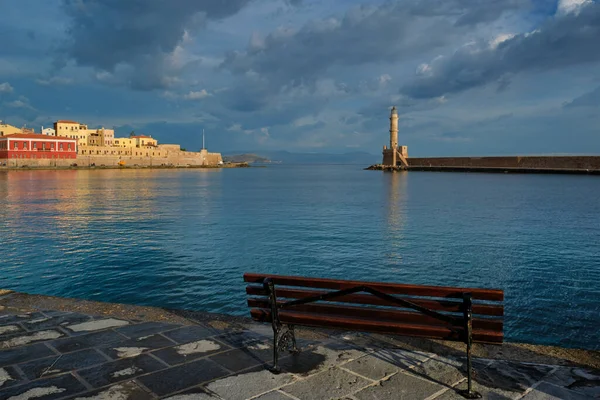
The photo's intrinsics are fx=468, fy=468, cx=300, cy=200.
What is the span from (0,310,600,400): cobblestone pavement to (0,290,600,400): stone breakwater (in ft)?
0.04

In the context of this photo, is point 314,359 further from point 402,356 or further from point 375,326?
point 402,356

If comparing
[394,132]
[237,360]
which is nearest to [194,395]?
[237,360]

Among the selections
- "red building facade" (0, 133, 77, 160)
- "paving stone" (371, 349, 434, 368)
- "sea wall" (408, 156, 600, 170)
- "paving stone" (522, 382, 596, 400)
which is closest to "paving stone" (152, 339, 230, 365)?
"paving stone" (371, 349, 434, 368)

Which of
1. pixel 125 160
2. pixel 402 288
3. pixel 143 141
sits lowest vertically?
pixel 402 288

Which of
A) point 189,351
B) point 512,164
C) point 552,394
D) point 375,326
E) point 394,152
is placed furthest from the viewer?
point 394,152

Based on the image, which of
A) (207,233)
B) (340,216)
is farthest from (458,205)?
(207,233)

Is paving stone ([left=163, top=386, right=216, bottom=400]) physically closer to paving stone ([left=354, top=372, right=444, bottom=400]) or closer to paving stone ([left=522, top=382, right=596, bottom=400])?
paving stone ([left=354, top=372, right=444, bottom=400])

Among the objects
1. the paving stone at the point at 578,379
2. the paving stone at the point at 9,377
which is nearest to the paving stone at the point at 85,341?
the paving stone at the point at 9,377

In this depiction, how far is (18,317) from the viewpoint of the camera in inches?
262

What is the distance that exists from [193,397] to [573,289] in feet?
38.6

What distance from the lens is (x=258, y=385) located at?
4523 millimetres

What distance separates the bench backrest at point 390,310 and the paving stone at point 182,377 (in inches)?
29.9

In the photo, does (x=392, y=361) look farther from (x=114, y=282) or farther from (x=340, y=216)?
(x=340, y=216)

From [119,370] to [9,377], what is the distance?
104cm
